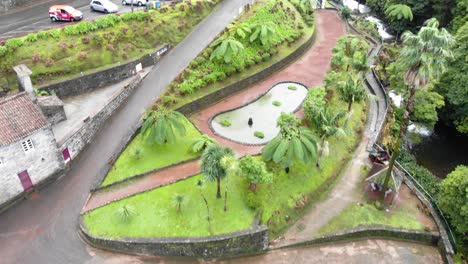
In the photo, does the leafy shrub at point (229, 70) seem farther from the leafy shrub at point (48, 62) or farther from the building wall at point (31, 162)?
the building wall at point (31, 162)

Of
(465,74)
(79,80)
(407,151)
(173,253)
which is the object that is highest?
(79,80)

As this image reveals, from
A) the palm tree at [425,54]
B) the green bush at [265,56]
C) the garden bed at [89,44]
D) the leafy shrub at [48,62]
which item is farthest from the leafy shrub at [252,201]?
the leafy shrub at [48,62]

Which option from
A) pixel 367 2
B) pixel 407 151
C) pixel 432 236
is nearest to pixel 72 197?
pixel 432 236

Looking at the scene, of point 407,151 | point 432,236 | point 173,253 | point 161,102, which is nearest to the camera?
point 173,253

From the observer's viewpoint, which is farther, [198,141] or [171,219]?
[198,141]

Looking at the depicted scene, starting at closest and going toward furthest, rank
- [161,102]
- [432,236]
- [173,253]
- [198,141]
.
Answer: [173,253], [432,236], [198,141], [161,102]

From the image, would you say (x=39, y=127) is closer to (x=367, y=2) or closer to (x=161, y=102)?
(x=161, y=102)

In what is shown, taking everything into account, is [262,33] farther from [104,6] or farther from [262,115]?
[104,6]

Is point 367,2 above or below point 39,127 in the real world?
below
